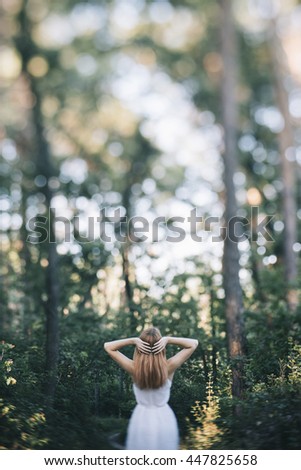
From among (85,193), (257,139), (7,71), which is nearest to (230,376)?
(85,193)

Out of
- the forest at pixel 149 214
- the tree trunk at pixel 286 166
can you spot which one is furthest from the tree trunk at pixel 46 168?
the tree trunk at pixel 286 166

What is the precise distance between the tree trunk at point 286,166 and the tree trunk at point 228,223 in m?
2.70

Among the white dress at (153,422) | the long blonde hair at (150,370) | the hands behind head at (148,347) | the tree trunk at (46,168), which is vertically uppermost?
the tree trunk at (46,168)

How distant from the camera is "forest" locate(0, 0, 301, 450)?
5418mm

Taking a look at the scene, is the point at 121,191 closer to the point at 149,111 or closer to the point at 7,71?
the point at 149,111

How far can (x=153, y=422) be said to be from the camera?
15.1 ft

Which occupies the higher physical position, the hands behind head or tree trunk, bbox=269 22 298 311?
tree trunk, bbox=269 22 298 311

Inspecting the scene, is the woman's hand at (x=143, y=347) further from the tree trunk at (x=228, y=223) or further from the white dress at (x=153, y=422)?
the tree trunk at (x=228, y=223)

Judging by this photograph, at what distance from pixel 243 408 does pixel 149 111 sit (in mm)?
10261

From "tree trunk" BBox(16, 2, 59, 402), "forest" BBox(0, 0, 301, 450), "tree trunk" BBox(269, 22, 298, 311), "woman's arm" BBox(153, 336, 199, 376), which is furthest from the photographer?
"tree trunk" BBox(269, 22, 298, 311)

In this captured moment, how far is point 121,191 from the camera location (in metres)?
11.8

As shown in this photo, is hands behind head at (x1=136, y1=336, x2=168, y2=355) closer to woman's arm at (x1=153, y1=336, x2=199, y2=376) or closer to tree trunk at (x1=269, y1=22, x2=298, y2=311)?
woman's arm at (x1=153, y1=336, x2=199, y2=376)

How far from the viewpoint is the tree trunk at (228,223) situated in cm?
631

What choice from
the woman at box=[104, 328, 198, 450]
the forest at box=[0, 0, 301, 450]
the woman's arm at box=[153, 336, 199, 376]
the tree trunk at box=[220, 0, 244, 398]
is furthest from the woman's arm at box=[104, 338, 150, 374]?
the tree trunk at box=[220, 0, 244, 398]
